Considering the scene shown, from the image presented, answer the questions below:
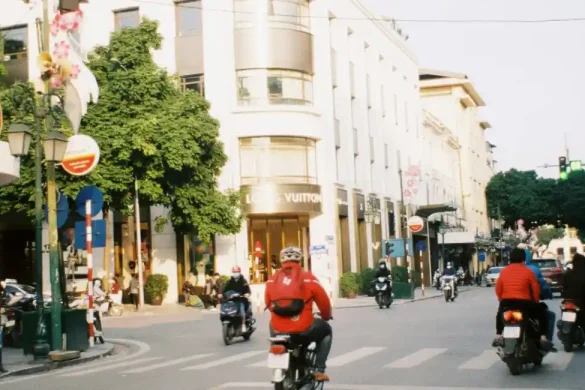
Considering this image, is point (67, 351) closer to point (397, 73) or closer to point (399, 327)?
point (399, 327)

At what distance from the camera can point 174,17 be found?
134 ft

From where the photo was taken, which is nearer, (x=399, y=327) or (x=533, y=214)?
(x=399, y=327)

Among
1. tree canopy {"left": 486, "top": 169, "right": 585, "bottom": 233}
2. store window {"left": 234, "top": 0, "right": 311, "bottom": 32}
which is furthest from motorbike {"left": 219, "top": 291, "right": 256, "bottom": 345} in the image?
tree canopy {"left": 486, "top": 169, "right": 585, "bottom": 233}

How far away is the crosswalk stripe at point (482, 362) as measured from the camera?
12305 millimetres

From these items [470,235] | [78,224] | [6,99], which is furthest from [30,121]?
[470,235]

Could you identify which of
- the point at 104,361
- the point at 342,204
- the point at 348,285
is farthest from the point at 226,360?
the point at 342,204

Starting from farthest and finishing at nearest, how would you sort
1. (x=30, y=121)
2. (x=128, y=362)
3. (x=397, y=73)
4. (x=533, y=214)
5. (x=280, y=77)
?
(x=533, y=214), (x=397, y=73), (x=280, y=77), (x=30, y=121), (x=128, y=362)

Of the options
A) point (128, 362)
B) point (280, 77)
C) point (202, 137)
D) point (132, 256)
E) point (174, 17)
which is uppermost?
point (174, 17)

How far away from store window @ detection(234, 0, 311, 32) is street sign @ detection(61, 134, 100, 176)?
2316cm

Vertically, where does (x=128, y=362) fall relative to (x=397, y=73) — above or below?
below

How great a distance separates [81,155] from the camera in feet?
57.3

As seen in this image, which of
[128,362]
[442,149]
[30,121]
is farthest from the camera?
[442,149]

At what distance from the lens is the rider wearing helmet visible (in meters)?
8.77

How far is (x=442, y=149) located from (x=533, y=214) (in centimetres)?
2164
